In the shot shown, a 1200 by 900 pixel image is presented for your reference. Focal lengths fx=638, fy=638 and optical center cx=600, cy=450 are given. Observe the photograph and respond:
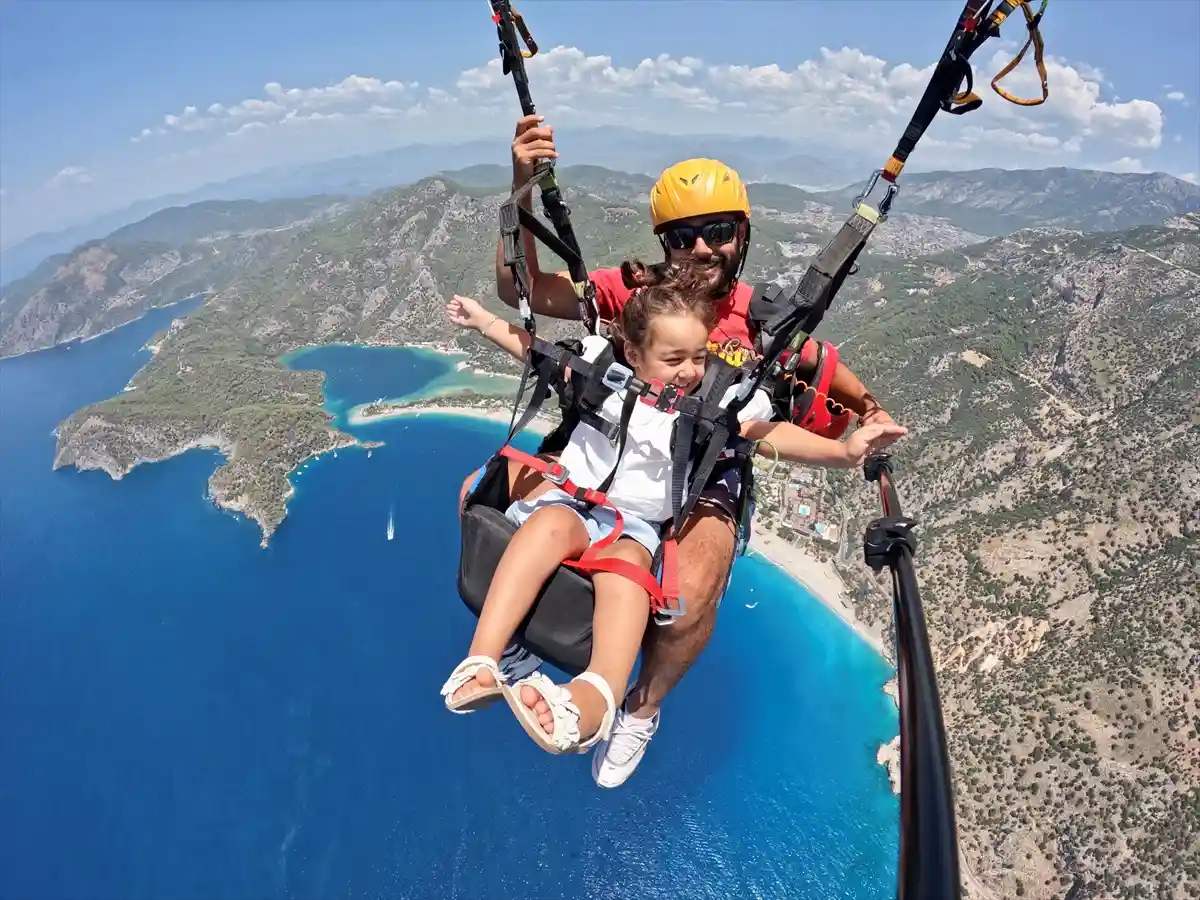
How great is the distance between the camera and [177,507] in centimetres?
6738

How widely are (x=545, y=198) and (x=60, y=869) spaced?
51324 millimetres

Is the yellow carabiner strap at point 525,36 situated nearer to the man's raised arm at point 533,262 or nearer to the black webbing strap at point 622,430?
the man's raised arm at point 533,262

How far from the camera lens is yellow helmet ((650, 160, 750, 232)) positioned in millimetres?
4180

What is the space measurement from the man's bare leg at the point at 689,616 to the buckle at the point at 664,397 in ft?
3.06

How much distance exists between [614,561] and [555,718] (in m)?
0.91

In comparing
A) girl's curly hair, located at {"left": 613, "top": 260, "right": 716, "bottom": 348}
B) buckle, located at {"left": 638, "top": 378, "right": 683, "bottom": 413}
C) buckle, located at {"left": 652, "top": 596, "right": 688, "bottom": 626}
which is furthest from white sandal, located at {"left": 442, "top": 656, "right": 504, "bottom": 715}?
girl's curly hair, located at {"left": 613, "top": 260, "right": 716, "bottom": 348}

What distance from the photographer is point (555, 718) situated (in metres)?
2.79

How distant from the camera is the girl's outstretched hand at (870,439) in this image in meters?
3.35

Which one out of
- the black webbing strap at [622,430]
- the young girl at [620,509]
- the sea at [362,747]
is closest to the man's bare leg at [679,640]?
the young girl at [620,509]

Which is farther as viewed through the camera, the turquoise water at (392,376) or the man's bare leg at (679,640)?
the turquoise water at (392,376)

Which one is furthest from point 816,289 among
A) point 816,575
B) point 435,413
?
point 435,413

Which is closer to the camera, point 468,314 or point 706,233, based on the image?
point 706,233

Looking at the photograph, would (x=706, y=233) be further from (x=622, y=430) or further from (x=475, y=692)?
(x=475, y=692)

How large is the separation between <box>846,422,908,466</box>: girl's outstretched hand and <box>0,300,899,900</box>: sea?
91.8 ft
